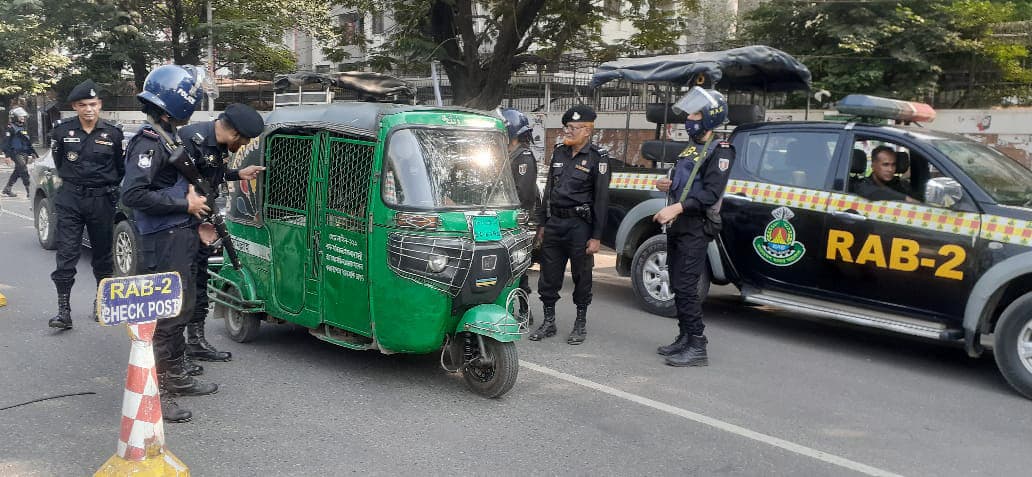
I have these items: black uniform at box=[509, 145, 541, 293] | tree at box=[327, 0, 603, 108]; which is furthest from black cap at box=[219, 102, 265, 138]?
tree at box=[327, 0, 603, 108]

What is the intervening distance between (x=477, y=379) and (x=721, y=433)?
152cm

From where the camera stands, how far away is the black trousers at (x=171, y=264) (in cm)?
476

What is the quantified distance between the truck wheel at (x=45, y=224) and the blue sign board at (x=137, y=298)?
7469 mm

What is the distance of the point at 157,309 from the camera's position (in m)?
3.87

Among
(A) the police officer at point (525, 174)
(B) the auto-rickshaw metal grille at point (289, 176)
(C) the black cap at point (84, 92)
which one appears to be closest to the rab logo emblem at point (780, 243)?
(A) the police officer at point (525, 174)

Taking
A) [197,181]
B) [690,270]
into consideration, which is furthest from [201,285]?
[690,270]

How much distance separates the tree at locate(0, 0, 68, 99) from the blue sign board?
29.6 meters

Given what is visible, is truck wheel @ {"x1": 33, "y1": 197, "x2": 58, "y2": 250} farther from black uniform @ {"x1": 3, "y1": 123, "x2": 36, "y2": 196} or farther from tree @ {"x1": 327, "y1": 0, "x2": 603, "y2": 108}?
black uniform @ {"x1": 3, "y1": 123, "x2": 36, "y2": 196}

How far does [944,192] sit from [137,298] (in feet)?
17.2

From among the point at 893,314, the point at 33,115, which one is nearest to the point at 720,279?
the point at 893,314

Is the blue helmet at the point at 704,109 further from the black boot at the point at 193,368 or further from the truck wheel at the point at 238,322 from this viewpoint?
the black boot at the point at 193,368

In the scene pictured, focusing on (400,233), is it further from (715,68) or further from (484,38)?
(484,38)

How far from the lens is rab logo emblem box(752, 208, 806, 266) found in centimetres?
694

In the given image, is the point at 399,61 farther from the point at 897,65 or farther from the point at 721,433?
the point at 721,433
